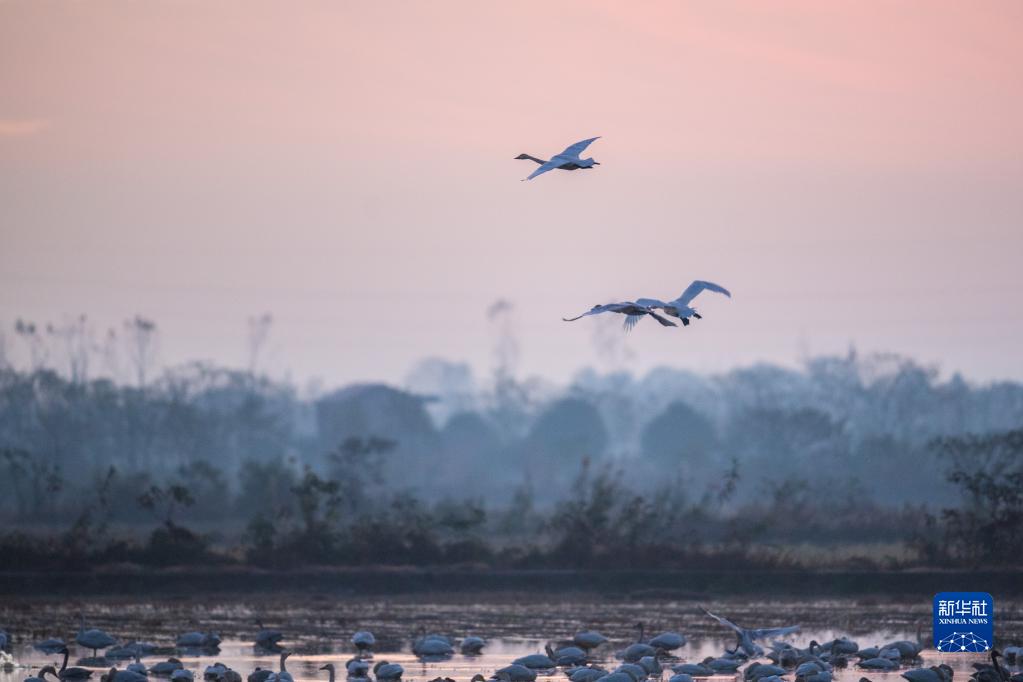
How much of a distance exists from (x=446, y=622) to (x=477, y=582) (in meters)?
4.66

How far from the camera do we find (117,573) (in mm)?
27125

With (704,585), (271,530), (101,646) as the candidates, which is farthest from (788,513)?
(101,646)

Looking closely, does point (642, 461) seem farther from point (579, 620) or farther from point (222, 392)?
point (579, 620)

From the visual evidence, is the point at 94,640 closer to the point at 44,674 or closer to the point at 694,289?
the point at 44,674

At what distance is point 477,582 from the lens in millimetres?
27297

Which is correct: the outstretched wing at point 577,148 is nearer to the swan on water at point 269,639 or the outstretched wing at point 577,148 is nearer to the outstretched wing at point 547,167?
the outstretched wing at point 547,167

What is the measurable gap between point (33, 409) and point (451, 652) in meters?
60.0

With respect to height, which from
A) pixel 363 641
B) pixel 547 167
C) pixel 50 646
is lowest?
pixel 50 646

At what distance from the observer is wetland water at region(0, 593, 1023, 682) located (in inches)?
757

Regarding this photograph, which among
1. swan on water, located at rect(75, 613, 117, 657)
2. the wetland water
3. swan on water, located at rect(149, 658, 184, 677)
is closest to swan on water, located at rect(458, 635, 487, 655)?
the wetland water

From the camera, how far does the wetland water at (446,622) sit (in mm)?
19234

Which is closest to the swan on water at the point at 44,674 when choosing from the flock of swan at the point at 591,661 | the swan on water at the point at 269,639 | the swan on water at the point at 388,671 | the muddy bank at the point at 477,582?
the flock of swan at the point at 591,661

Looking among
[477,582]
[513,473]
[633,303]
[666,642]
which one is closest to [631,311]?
[633,303]

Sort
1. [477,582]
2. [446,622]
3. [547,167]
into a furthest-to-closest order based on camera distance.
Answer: [477,582] < [446,622] < [547,167]
